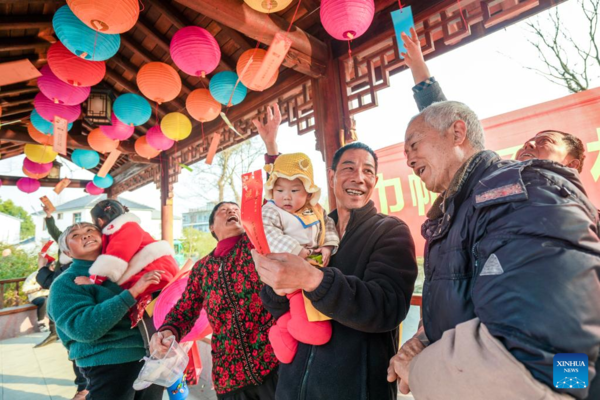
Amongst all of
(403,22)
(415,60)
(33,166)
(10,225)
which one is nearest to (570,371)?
(415,60)

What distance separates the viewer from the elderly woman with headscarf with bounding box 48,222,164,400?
6.80ft

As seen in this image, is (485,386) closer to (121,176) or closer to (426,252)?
(426,252)

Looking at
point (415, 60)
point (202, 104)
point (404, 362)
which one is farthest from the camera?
point (202, 104)

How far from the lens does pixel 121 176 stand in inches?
373

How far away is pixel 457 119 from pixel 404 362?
2.89 ft

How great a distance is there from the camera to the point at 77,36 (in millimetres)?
2865

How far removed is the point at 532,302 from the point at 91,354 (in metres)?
2.69

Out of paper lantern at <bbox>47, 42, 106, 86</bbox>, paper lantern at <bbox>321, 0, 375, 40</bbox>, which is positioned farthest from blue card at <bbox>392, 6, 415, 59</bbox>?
paper lantern at <bbox>47, 42, 106, 86</bbox>

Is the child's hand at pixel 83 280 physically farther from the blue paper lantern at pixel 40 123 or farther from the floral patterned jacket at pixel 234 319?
the blue paper lantern at pixel 40 123

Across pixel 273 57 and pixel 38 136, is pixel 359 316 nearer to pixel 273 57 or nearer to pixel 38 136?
pixel 273 57

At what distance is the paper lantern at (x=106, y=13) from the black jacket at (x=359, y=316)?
2.61 metres

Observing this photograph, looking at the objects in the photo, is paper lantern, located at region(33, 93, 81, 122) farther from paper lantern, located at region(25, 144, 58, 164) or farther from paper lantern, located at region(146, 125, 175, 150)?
paper lantern, located at region(25, 144, 58, 164)

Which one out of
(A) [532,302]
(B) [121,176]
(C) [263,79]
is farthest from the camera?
(B) [121,176]

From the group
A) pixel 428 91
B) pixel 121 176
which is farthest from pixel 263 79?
pixel 121 176
